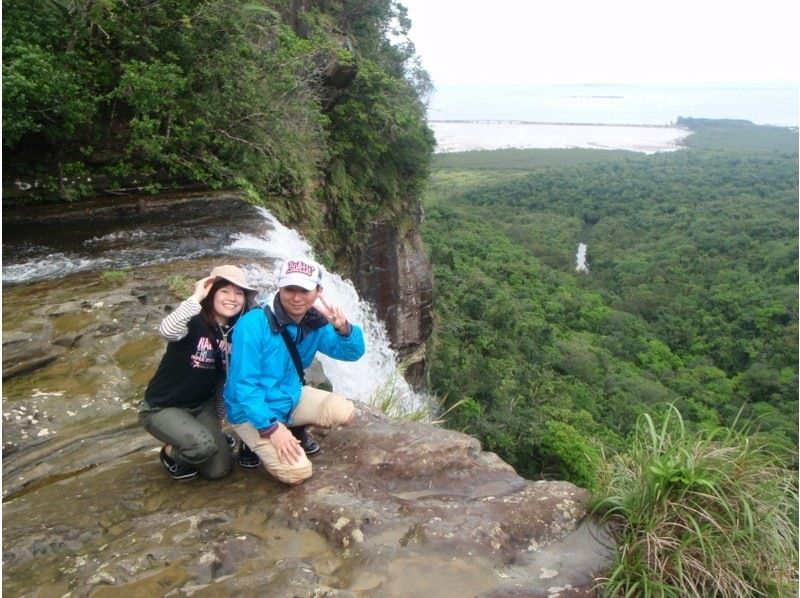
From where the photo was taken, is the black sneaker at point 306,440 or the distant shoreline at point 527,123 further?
the distant shoreline at point 527,123

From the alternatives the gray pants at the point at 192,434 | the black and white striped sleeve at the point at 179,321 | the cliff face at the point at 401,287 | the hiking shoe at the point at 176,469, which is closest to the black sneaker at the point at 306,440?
the gray pants at the point at 192,434

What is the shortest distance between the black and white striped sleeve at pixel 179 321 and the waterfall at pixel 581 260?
58.8m

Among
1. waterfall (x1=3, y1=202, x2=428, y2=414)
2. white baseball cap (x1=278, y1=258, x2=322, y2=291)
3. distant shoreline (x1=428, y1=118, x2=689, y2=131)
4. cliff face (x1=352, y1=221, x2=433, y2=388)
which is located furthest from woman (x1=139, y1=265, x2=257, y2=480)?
distant shoreline (x1=428, y1=118, x2=689, y2=131)

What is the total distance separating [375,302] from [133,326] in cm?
1247

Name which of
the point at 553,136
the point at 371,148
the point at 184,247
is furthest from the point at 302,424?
the point at 553,136

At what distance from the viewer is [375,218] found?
17953 mm

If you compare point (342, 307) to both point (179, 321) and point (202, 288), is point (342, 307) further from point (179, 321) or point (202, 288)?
point (179, 321)

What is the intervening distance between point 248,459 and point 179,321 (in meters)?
1.04

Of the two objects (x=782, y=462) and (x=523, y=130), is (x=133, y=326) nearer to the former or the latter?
(x=782, y=462)

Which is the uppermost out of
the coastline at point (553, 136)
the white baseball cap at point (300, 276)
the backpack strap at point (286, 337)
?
the coastline at point (553, 136)

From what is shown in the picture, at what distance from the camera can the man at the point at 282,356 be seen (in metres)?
3.17

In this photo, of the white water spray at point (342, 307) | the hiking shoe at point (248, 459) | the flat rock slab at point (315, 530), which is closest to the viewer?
the flat rock slab at point (315, 530)

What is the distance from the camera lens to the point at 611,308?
1898 inches

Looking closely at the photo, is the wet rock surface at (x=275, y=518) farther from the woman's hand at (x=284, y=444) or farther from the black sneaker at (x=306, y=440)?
the woman's hand at (x=284, y=444)
